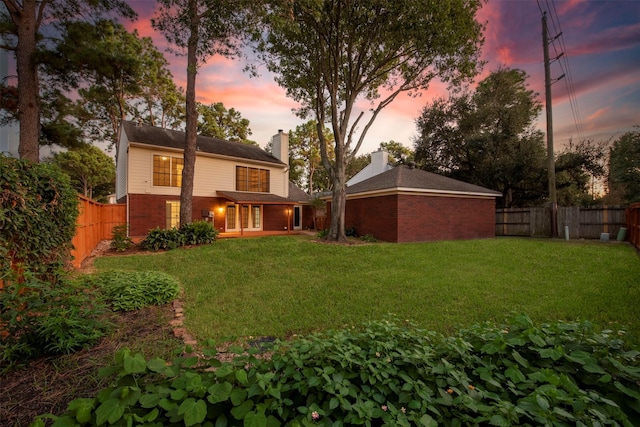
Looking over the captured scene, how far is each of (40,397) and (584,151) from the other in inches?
943

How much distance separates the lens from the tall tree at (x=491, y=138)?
58.0 ft

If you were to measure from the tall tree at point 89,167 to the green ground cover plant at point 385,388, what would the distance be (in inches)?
1523

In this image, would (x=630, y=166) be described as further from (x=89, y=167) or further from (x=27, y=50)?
(x=89, y=167)

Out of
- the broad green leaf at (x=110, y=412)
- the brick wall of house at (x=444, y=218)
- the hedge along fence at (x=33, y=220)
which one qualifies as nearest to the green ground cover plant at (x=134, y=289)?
the hedge along fence at (x=33, y=220)

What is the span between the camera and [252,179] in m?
18.2

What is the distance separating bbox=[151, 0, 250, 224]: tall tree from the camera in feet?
34.0

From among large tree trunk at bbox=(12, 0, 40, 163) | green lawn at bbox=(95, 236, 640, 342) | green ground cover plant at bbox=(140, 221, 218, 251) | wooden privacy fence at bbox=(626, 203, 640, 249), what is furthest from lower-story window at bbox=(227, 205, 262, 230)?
wooden privacy fence at bbox=(626, 203, 640, 249)

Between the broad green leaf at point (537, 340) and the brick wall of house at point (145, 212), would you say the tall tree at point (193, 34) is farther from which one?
the broad green leaf at point (537, 340)

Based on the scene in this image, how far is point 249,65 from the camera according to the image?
11.7 m

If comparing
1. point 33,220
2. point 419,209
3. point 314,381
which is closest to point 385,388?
point 314,381

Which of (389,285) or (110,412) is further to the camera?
(389,285)

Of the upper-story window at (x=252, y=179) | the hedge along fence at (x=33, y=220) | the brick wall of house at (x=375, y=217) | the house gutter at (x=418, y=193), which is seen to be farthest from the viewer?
Answer: the upper-story window at (x=252, y=179)

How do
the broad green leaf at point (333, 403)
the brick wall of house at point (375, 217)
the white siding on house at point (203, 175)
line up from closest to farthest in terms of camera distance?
the broad green leaf at point (333, 403) < the brick wall of house at point (375, 217) < the white siding on house at point (203, 175)

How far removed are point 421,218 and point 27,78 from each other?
1610 cm
